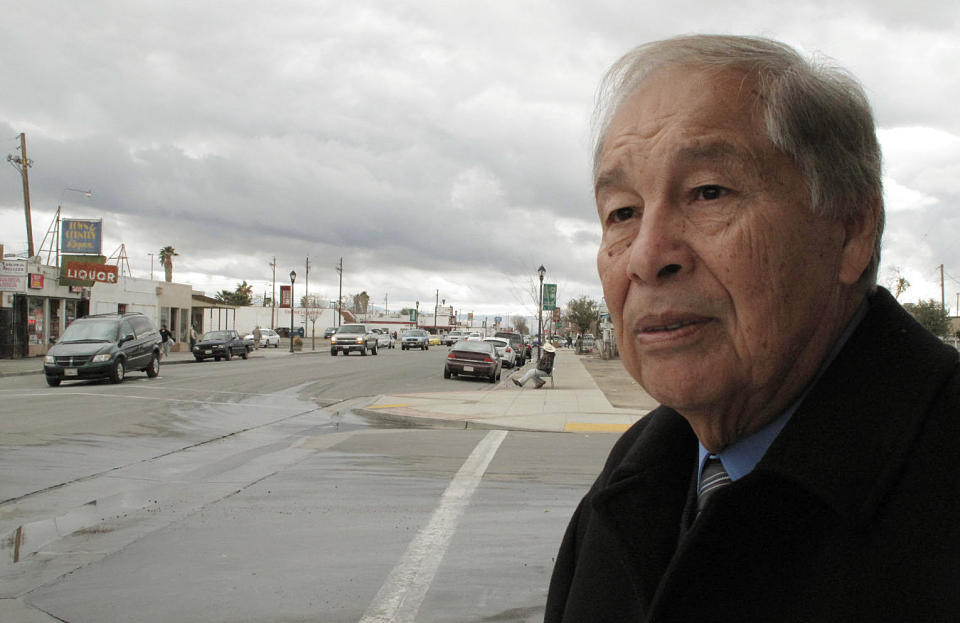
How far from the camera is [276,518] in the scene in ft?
21.1

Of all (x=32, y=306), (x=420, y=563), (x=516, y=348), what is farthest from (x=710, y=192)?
(x=516, y=348)

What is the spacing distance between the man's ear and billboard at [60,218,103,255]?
132ft

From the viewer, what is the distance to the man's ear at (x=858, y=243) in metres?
1.31

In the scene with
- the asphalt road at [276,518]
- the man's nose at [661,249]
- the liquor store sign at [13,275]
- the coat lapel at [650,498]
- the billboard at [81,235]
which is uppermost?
the billboard at [81,235]

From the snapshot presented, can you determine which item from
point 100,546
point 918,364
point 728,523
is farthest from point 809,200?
point 100,546

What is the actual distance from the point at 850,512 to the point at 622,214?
71 cm

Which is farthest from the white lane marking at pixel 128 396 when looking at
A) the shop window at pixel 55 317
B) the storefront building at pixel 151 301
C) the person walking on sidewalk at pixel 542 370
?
the storefront building at pixel 151 301

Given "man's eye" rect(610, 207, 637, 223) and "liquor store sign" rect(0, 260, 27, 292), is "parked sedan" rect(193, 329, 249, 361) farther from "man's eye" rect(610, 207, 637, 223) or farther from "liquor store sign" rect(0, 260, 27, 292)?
"man's eye" rect(610, 207, 637, 223)

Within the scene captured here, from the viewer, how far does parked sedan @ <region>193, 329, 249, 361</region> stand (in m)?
36.4

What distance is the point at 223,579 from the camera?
4789 mm

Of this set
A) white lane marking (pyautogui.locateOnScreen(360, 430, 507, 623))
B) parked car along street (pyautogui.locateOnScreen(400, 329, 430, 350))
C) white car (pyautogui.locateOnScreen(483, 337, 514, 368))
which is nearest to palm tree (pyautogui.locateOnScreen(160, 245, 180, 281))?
parked car along street (pyautogui.locateOnScreen(400, 329, 430, 350))

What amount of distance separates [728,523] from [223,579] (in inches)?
172

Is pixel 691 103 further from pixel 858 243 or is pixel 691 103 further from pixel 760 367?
pixel 760 367

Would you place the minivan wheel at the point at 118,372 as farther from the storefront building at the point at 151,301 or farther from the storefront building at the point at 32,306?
the storefront building at the point at 151,301
